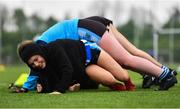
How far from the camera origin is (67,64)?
18.4 feet

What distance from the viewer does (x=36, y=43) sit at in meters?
5.72

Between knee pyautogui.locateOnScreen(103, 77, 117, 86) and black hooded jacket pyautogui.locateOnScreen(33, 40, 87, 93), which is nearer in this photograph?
black hooded jacket pyautogui.locateOnScreen(33, 40, 87, 93)

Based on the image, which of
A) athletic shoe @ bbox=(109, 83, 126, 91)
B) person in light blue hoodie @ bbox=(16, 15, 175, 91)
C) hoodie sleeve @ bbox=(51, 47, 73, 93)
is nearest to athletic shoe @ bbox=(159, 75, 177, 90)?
person in light blue hoodie @ bbox=(16, 15, 175, 91)

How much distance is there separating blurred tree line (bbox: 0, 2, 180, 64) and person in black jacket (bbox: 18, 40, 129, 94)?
29464mm

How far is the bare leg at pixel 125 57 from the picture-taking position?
6133mm

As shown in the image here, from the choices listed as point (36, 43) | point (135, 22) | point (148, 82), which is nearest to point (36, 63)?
point (36, 43)

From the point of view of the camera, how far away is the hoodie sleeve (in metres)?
5.56

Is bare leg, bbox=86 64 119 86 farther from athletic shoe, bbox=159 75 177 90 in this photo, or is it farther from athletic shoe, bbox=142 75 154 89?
athletic shoe, bbox=142 75 154 89

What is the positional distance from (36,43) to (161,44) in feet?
110

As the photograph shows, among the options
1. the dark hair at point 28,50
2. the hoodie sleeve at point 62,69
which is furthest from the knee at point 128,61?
the dark hair at point 28,50

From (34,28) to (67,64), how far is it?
34.1 meters

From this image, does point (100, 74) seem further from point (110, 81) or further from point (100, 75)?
point (110, 81)

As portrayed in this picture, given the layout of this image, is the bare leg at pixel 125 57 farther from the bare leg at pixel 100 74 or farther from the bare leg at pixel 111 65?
the bare leg at pixel 100 74

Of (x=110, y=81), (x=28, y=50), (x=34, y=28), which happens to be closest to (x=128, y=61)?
(x=110, y=81)
